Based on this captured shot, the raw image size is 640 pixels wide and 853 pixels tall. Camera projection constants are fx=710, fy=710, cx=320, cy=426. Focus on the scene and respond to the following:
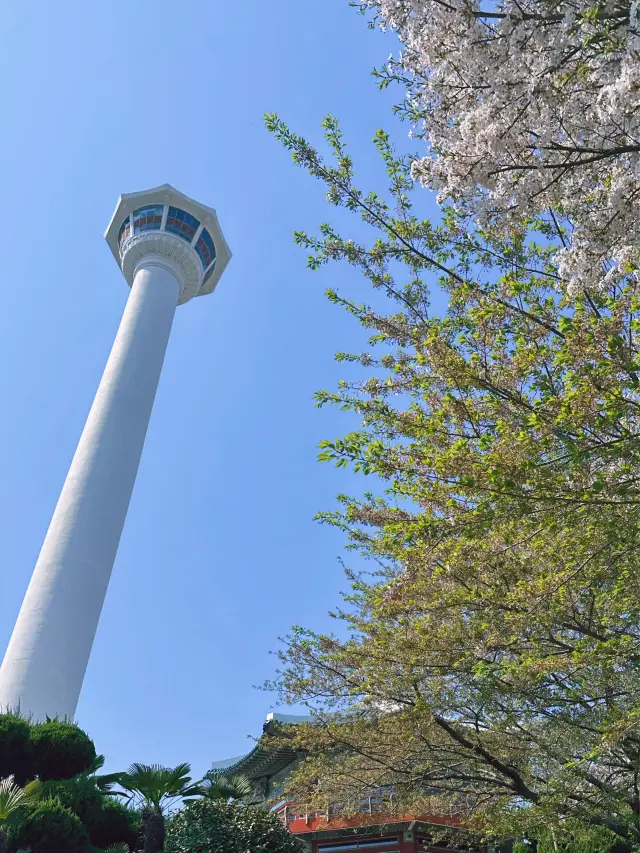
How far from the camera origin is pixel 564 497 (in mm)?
5777

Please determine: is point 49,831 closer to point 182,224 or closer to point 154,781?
point 154,781

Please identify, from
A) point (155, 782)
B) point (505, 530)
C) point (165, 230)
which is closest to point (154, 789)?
point (155, 782)

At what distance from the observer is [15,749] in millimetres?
12047

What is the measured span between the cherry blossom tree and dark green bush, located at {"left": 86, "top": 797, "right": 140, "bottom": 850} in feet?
34.9

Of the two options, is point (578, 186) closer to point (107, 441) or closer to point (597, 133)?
point (597, 133)

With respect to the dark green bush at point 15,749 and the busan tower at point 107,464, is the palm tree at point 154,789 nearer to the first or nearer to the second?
the dark green bush at point 15,749

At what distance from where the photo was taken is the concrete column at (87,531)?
65.0ft

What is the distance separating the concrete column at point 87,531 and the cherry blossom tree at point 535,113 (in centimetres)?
1794

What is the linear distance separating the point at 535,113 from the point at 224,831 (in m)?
11.4

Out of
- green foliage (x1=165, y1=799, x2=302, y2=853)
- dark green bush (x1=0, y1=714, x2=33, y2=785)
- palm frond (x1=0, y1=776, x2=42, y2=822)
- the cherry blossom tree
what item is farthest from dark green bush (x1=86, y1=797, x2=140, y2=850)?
the cherry blossom tree

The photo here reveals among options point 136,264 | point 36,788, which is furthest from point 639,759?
point 136,264

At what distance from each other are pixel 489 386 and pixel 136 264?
2729 centimetres

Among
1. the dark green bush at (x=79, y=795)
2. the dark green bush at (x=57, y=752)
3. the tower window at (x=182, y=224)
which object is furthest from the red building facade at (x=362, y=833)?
the tower window at (x=182, y=224)

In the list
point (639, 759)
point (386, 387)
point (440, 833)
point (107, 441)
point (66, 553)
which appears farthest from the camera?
point (107, 441)
